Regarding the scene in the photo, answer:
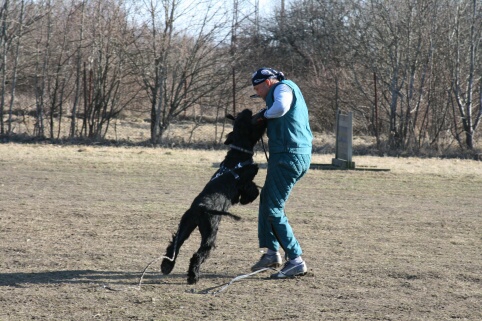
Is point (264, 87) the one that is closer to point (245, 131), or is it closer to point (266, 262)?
point (245, 131)

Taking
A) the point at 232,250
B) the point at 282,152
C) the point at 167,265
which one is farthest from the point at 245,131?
the point at 232,250

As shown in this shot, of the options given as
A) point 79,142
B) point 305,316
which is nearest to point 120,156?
point 79,142

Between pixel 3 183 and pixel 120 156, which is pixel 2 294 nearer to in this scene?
pixel 3 183

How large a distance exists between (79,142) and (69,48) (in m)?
2.92

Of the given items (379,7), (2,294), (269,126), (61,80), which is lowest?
(2,294)

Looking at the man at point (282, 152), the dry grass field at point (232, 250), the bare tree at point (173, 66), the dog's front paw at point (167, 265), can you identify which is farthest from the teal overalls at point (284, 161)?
the bare tree at point (173, 66)

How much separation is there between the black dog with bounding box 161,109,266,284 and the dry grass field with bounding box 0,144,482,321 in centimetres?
27

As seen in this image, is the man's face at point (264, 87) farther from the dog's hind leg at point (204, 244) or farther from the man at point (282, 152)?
the dog's hind leg at point (204, 244)

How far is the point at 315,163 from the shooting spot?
49.4 feet

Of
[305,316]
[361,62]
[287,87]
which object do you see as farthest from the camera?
[361,62]

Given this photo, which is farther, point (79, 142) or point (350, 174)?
point (79, 142)

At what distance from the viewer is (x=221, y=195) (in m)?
5.75

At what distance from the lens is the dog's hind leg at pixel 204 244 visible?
18.4 feet

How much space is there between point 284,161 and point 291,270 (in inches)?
36.4
